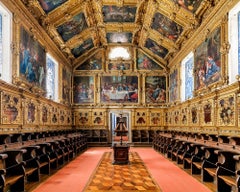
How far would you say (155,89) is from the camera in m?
22.5

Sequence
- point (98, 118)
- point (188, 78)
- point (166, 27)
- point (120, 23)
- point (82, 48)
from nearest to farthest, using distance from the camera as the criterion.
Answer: point (166, 27)
point (188, 78)
point (120, 23)
point (82, 48)
point (98, 118)

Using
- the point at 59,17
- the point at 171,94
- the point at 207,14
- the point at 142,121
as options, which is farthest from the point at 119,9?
the point at 142,121

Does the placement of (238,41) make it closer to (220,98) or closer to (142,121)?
(220,98)

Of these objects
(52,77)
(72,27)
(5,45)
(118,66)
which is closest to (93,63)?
(118,66)

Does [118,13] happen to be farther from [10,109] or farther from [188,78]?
[10,109]

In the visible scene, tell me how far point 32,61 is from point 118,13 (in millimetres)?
6908

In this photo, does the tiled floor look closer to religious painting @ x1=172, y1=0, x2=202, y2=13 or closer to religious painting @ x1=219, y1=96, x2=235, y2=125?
religious painting @ x1=219, y1=96, x2=235, y2=125

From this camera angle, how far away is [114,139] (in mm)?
22375

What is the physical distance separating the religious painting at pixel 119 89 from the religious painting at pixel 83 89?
2.91 ft

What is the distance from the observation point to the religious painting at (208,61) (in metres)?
11.5

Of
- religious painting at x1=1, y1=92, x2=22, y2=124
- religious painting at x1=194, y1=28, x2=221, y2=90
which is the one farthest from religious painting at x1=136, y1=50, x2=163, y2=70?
religious painting at x1=1, y1=92, x2=22, y2=124

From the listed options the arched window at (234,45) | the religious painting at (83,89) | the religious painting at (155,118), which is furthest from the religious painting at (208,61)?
the religious painting at (83,89)

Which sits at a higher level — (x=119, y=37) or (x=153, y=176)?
(x=119, y=37)

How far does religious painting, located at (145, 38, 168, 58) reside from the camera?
793 inches
